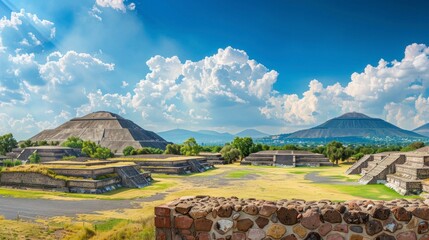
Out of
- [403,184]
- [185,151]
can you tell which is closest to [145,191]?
[403,184]

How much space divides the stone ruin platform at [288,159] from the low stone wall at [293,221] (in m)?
73.1

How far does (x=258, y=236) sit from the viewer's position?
611 cm

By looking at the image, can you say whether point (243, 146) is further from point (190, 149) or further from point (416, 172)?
point (416, 172)

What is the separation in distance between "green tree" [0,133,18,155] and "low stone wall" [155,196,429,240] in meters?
99.4

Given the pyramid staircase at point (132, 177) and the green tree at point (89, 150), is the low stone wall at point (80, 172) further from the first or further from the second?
the green tree at point (89, 150)

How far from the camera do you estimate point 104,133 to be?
438ft

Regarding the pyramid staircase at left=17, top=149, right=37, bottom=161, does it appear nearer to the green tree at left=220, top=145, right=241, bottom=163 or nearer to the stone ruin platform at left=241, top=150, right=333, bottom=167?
the green tree at left=220, top=145, right=241, bottom=163

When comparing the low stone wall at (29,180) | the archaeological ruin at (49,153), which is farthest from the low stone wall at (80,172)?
the archaeological ruin at (49,153)

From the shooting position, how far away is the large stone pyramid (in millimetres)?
122750

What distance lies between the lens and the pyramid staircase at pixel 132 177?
3906 cm

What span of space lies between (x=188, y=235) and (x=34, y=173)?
3583 cm

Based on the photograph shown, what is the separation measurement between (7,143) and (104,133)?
139 ft

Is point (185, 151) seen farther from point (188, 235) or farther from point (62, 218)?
point (188, 235)

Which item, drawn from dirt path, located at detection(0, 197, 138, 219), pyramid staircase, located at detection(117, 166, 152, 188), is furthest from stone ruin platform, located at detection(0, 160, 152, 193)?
dirt path, located at detection(0, 197, 138, 219)
